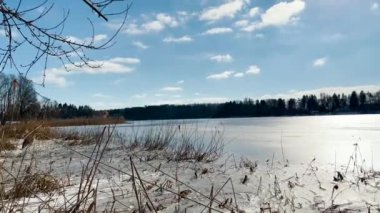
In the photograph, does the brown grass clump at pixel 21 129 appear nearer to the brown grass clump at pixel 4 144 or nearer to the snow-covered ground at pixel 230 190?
the brown grass clump at pixel 4 144

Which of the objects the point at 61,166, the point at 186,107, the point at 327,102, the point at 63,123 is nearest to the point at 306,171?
the point at 61,166

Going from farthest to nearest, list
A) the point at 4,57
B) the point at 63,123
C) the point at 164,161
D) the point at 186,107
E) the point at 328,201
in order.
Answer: the point at 186,107 → the point at 63,123 → the point at 164,161 → the point at 328,201 → the point at 4,57

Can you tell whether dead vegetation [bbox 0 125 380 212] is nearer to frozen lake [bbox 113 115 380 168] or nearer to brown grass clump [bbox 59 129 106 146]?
frozen lake [bbox 113 115 380 168]

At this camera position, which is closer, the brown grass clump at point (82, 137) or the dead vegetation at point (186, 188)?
the dead vegetation at point (186, 188)

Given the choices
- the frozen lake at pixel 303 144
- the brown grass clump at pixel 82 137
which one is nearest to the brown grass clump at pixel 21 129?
the frozen lake at pixel 303 144

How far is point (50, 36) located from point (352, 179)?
13.3ft

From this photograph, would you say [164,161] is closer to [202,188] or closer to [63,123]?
[202,188]

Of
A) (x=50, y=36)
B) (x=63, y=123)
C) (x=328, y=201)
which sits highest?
(x=50, y=36)

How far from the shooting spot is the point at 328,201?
13.0ft

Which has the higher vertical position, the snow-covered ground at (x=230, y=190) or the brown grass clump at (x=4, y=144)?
the brown grass clump at (x=4, y=144)

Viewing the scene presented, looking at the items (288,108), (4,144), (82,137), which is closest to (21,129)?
(4,144)

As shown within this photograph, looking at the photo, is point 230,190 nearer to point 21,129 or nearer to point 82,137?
point 21,129

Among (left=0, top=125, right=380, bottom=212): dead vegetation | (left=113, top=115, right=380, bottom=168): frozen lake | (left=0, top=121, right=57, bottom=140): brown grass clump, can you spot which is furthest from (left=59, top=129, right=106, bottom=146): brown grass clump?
(left=0, top=121, right=57, bottom=140): brown grass clump

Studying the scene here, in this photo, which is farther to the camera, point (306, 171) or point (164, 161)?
point (164, 161)
